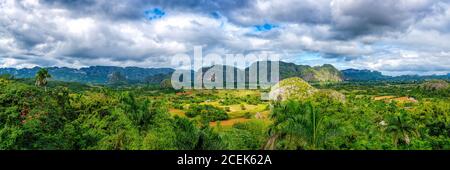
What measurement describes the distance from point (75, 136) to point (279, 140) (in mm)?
14404

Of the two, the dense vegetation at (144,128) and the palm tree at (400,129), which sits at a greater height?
the dense vegetation at (144,128)

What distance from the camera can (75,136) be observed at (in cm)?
2684

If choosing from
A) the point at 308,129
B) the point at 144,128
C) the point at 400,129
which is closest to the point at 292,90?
the point at 400,129

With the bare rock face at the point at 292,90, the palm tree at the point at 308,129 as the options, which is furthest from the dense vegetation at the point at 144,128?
the bare rock face at the point at 292,90

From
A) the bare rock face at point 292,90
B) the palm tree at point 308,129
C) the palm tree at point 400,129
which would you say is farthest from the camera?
the bare rock face at point 292,90
